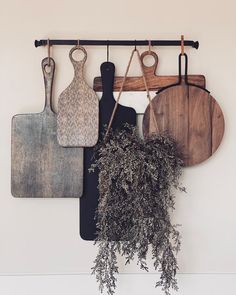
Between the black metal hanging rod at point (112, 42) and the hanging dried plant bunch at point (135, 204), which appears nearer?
the hanging dried plant bunch at point (135, 204)

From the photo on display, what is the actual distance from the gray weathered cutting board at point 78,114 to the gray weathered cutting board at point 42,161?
34mm

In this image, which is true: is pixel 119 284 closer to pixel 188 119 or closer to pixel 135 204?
pixel 135 204

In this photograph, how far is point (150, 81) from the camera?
5.18 ft

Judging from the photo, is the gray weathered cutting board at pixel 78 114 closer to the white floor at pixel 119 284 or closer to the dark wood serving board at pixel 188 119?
the dark wood serving board at pixel 188 119

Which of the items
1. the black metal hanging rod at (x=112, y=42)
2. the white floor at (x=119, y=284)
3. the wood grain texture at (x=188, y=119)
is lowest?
the white floor at (x=119, y=284)

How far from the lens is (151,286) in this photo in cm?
159

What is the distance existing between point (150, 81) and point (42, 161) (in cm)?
47

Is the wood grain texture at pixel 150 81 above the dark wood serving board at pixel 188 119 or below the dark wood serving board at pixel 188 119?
above

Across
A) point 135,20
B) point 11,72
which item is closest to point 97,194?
point 11,72

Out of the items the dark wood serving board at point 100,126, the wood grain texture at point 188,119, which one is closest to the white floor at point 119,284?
the dark wood serving board at point 100,126

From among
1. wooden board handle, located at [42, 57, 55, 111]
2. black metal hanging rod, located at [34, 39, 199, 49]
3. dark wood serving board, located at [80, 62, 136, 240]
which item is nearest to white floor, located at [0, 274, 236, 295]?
dark wood serving board, located at [80, 62, 136, 240]

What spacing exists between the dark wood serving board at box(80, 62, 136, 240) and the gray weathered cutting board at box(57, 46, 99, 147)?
0.10 ft

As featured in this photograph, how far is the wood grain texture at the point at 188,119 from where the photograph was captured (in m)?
1.56

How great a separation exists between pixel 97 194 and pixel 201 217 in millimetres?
382
